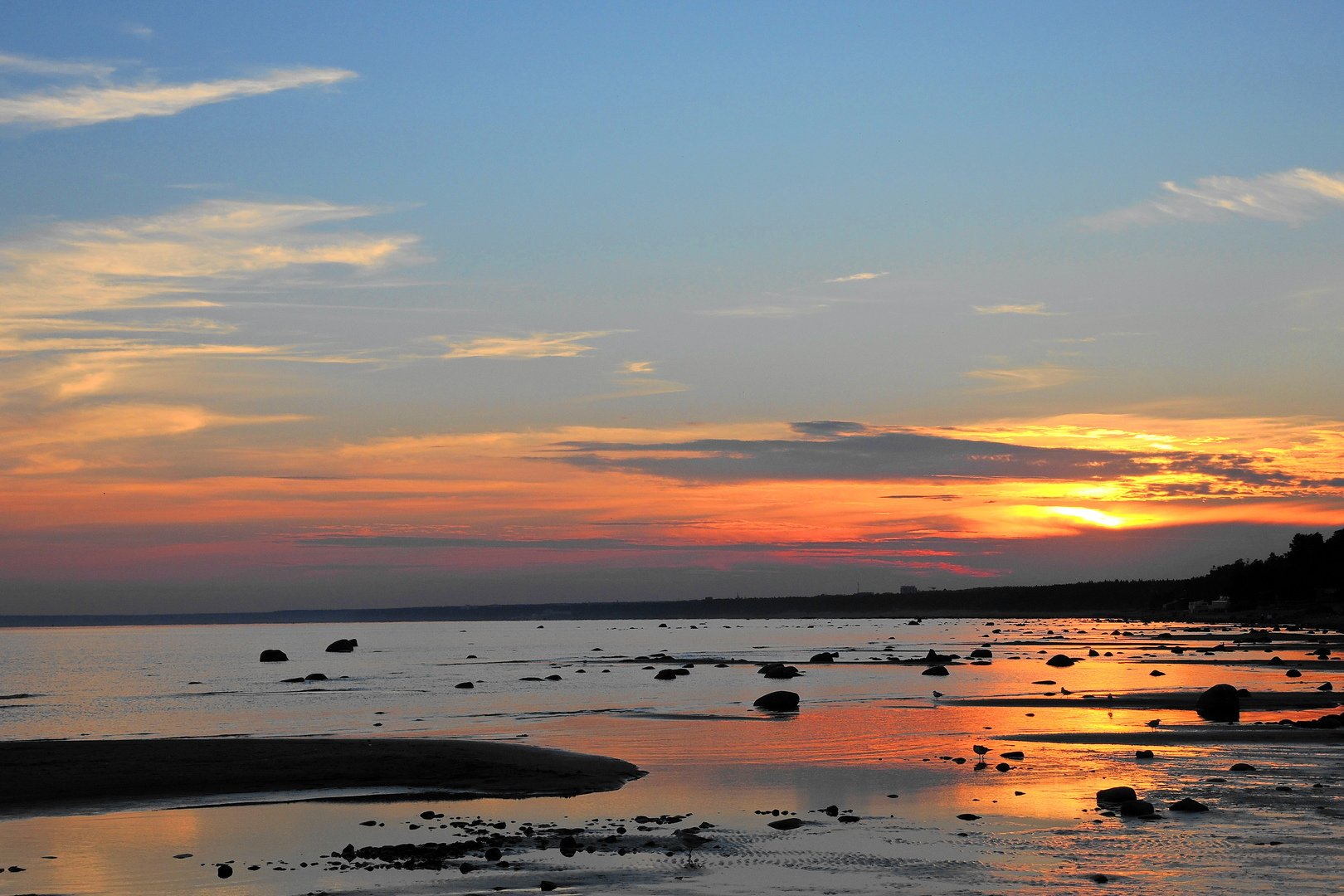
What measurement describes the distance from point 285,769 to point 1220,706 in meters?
32.2

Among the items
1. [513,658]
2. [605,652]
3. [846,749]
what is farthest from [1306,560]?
[846,749]

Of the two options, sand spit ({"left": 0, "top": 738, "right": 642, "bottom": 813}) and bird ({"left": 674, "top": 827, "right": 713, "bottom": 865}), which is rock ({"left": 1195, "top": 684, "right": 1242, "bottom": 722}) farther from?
bird ({"left": 674, "top": 827, "right": 713, "bottom": 865})

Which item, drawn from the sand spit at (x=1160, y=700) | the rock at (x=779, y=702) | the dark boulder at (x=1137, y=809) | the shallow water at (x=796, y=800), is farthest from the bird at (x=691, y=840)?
the sand spit at (x=1160, y=700)

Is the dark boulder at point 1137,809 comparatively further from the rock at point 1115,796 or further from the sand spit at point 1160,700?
the sand spit at point 1160,700

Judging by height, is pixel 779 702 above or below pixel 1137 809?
below

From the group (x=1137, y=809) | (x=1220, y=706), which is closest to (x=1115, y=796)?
(x=1137, y=809)

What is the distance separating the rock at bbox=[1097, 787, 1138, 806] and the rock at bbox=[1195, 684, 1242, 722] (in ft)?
68.1

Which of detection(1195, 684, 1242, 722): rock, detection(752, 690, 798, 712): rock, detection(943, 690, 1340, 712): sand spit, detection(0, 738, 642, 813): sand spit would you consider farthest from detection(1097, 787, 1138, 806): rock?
detection(752, 690, 798, 712): rock

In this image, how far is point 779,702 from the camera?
180 feet

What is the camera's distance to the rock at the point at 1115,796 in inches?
1035

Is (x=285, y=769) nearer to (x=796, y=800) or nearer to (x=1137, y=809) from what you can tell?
(x=796, y=800)

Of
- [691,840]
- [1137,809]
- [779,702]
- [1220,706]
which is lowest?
[779,702]

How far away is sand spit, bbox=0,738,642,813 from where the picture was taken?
30969mm

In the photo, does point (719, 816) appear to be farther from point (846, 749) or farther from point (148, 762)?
point (148, 762)
